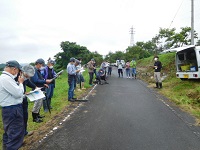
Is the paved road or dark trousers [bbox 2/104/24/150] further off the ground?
dark trousers [bbox 2/104/24/150]

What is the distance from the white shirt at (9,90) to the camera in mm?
3287

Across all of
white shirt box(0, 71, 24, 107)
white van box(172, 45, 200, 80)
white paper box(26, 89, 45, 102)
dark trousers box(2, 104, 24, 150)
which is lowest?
dark trousers box(2, 104, 24, 150)

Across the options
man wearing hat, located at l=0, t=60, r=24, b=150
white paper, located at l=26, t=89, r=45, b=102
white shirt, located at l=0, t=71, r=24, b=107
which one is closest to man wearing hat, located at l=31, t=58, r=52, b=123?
white paper, located at l=26, t=89, r=45, b=102

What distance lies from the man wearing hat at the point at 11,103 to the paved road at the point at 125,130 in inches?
26.2

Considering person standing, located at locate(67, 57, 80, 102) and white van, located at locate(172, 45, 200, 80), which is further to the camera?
white van, located at locate(172, 45, 200, 80)

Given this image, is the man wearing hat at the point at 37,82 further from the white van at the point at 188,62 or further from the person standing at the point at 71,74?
the white van at the point at 188,62

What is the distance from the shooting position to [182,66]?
11.4 m

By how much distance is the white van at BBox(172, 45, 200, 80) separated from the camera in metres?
9.60

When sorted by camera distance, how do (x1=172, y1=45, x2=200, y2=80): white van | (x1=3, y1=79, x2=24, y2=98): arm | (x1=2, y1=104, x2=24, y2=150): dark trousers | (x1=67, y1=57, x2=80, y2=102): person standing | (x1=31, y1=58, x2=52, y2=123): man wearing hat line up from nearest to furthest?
(x1=3, y1=79, x2=24, y2=98): arm, (x1=2, y1=104, x2=24, y2=150): dark trousers, (x1=31, y1=58, x2=52, y2=123): man wearing hat, (x1=67, y1=57, x2=80, y2=102): person standing, (x1=172, y1=45, x2=200, y2=80): white van

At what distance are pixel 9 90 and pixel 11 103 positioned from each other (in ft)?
1.01

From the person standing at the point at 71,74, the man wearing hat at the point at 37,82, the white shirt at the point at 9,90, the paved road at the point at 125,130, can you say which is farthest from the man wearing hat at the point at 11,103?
the person standing at the point at 71,74

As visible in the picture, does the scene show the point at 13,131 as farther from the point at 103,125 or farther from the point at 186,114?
the point at 186,114

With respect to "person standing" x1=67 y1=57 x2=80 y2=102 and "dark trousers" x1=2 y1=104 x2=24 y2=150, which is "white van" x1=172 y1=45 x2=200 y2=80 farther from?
"dark trousers" x1=2 y1=104 x2=24 y2=150

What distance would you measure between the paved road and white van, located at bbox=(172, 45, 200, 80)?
368cm
